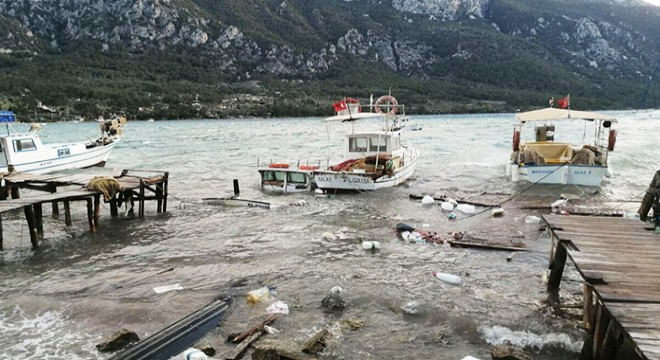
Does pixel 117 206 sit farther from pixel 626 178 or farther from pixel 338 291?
pixel 626 178

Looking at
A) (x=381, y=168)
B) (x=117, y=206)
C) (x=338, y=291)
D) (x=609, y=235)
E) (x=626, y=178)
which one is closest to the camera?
(x=609, y=235)

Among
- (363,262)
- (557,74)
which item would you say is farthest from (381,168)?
(557,74)

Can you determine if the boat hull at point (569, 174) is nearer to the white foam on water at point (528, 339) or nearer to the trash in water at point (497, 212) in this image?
the trash in water at point (497, 212)

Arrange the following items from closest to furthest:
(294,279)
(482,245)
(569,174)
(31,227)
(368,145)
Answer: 1. (294,279)
2. (482,245)
3. (31,227)
4. (569,174)
5. (368,145)

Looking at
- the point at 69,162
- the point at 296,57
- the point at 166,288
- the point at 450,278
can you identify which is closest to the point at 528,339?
the point at 450,278

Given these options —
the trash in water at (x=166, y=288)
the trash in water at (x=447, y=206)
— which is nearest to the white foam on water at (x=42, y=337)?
the trash in water at (x=166, y=288)

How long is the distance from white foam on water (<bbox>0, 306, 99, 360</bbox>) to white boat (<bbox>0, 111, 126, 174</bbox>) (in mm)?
13028

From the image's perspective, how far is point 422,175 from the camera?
30.6m

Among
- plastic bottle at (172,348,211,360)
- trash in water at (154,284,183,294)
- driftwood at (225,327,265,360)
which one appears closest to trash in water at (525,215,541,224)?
driftwood at (225,327,265,360)

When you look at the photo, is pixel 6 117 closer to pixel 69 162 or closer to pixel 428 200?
pixel 69 162

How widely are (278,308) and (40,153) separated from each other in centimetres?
2667

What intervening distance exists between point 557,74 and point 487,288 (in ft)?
567

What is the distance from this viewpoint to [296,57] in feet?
505

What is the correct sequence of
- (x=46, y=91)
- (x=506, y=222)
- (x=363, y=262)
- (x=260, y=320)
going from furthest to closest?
1. (x=46, y=91)
2. (x=506, y=222)
3. (x=363, y=262)
4. (x=260, y=320)
